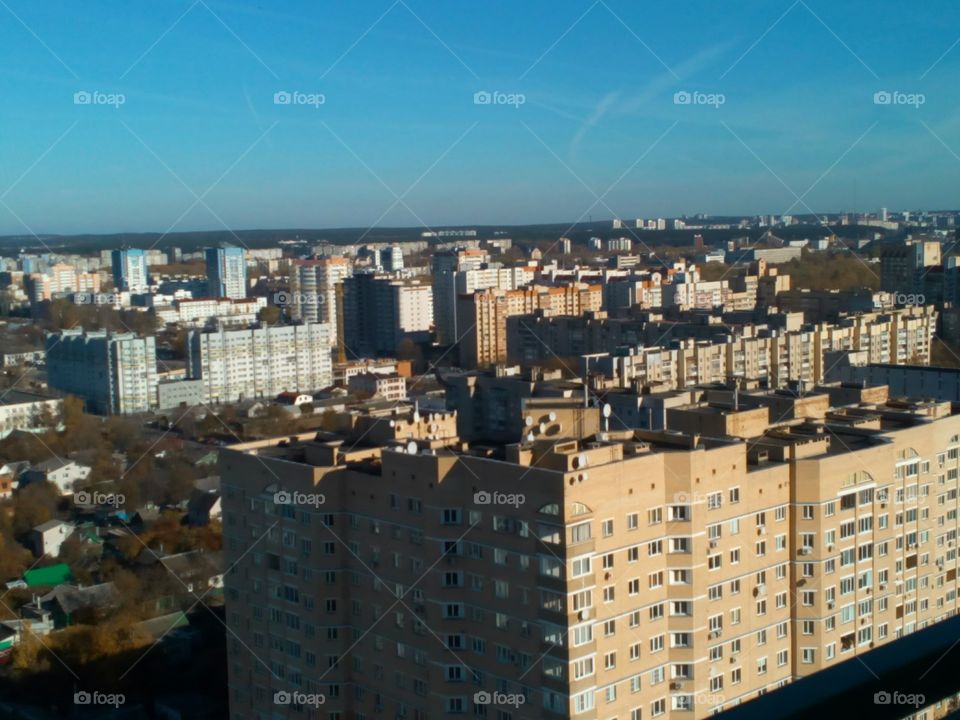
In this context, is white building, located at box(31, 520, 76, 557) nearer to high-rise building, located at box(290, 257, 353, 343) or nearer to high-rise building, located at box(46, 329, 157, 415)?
high-rise building, located at box(46, 329, 157, 415)

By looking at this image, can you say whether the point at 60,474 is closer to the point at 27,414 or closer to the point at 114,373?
the point at 27,414

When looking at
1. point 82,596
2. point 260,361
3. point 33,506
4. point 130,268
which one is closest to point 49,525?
point 33,506

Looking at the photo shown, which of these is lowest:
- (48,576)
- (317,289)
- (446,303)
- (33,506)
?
(48,576)

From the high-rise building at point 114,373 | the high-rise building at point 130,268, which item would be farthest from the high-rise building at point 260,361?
the high-rise building at point 130,268

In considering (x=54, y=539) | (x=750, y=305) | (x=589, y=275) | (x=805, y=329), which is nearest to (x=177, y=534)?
(x=54, y=539)

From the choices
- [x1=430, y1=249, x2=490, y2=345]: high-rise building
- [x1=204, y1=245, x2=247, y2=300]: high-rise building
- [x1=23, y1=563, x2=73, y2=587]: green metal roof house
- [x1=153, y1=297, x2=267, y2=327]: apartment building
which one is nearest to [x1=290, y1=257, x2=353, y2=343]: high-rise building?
[x1=153, y1=297, x2=267, y2=327]: apartment building
